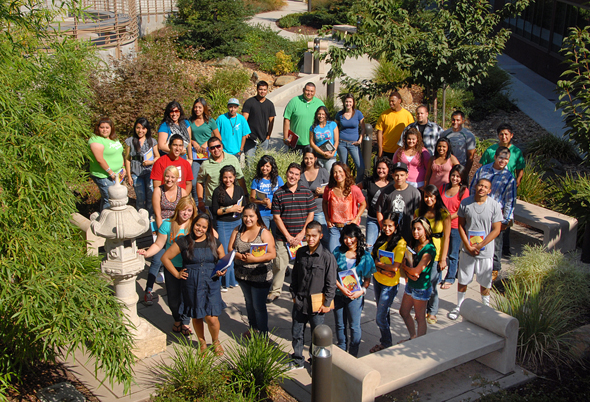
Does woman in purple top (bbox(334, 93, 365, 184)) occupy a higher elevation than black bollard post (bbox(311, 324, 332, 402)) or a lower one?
higher

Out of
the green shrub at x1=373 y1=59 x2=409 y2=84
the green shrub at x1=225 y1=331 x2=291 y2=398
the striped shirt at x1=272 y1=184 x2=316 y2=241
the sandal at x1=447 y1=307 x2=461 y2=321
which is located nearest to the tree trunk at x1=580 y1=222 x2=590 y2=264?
the sandal at x1=447 y1=307 x2=461 y2=321

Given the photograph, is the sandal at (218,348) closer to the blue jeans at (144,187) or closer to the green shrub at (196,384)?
the green shrub at (196,384)

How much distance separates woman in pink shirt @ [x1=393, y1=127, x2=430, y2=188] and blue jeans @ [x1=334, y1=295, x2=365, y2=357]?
2792 mm

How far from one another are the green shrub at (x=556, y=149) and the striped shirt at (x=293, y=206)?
7.10 metres

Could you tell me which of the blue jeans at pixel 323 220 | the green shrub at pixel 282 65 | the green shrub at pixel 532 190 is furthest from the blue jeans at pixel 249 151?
the green shrub at pixel 282 65

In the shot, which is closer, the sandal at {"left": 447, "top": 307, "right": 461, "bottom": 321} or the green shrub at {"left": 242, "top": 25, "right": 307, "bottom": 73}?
the sandal at {"left": 447, "top": 307, "right": 461, "bottom": 321}

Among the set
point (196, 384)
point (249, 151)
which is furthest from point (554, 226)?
point (196, 384)

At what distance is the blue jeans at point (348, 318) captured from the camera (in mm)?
5734

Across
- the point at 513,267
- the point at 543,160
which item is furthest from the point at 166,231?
the point at 543,160

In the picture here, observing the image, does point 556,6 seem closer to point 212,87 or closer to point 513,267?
point 212,87

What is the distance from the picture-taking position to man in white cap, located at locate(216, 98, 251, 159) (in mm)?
9047

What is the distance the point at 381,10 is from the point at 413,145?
12.9 feet

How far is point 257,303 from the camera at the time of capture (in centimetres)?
609

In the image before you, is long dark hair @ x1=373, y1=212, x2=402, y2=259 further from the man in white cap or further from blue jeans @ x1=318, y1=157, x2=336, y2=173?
the man in white cap
